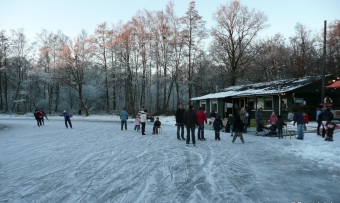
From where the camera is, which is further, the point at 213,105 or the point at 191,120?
the point at 213,105

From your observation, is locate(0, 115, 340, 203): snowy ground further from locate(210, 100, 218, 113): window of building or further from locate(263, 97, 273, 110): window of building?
locate(210, 100, 218, 113): window of building

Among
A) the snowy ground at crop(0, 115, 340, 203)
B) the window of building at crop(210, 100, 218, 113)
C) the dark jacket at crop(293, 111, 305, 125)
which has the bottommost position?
the snowy ground at crop(0, 115, 340, 203)

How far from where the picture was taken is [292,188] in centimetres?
477

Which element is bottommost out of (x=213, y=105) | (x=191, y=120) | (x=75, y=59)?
(x=191, y=120)

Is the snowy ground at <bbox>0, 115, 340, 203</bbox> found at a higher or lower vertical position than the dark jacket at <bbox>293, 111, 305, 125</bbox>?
lower

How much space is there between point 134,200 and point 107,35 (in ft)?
116

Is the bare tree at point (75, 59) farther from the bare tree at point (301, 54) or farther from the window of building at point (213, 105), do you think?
the bare tree at point (301, 54)

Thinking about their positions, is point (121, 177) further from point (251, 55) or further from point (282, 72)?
point (282, 72)

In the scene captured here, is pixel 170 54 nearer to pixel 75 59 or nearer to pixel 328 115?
pixel 75 59

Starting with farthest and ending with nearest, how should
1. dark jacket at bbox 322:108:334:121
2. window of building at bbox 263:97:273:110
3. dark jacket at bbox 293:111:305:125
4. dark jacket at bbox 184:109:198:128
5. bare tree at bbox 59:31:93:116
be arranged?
bare tree at bbox 59:31:93:116 → window of building at bbox 263:97:273:110 → dark jacket at bbox 293:111:305:125 → dark jacket at bbox 322:108:334:121 → dark jacket at bbox 184:109:198:128

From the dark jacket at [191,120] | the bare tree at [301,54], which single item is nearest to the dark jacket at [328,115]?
the dark jacket at [191,120]

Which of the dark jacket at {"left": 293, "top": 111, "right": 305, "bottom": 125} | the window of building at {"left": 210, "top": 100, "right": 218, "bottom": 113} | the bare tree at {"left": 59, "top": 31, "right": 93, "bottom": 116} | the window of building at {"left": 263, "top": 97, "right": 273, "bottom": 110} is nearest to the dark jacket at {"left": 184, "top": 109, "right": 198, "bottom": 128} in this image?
the dark jacket at {"left": 293, "top": 111, "right": 305, "bottom": 125}

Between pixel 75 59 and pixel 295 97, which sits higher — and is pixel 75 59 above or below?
above

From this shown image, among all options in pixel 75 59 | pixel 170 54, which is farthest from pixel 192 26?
pixel 75 59
